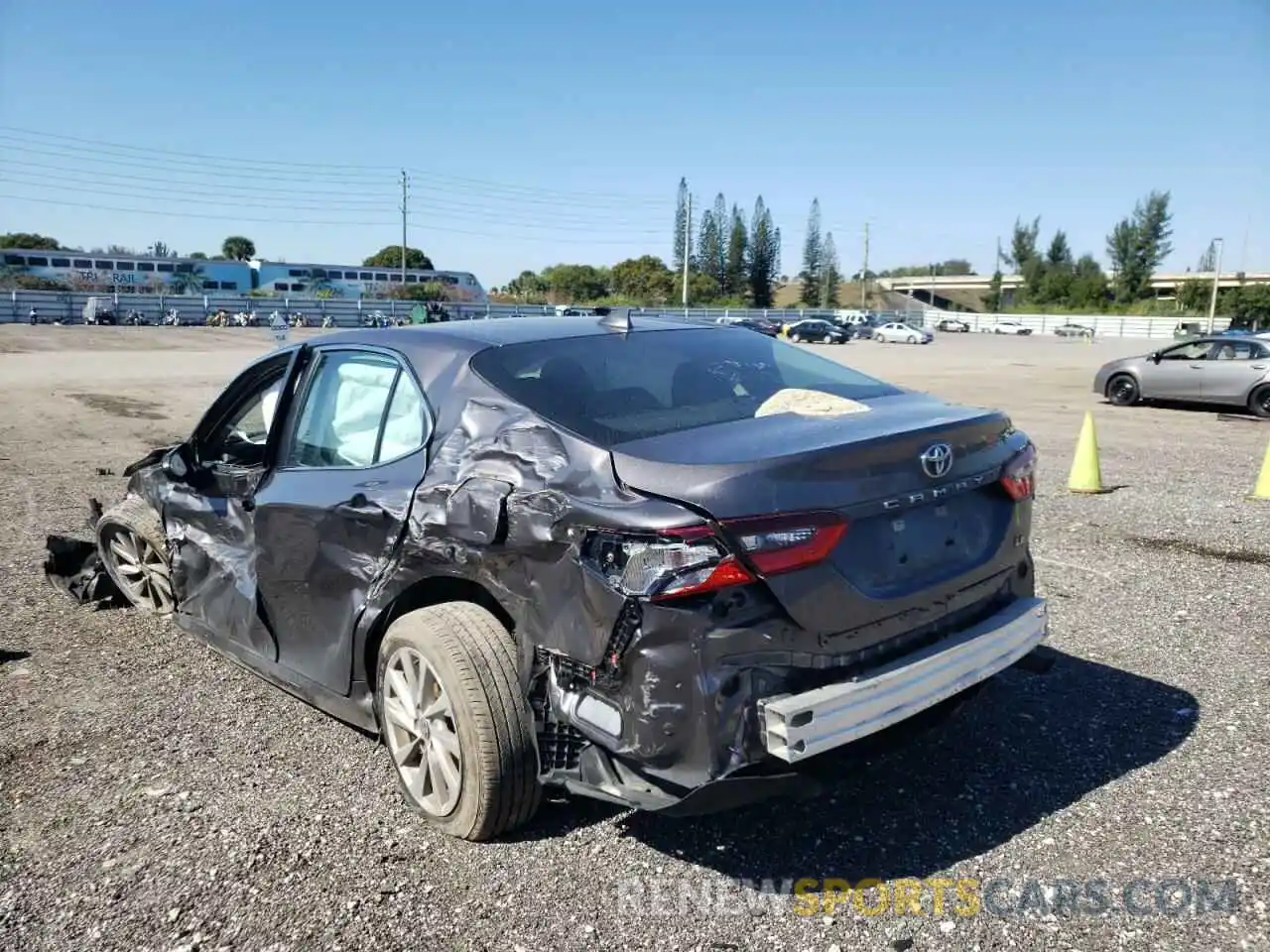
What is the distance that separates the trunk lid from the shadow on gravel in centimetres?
49

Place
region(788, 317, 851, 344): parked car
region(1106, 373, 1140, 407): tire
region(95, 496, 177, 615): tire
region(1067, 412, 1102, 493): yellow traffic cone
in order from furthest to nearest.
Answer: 1. region(788, 317, 851, 344): parked car
2. region(1106, 373, 1140, 407): tire
3. region(1067, 412, 1102, 493): yellow traffic cone
4. region(95, 496, 177, 615): tire

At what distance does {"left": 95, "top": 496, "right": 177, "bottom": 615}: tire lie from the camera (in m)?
5.14

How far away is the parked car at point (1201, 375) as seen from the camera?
1691cm

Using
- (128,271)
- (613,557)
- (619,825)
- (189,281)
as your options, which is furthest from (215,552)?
(128,271)

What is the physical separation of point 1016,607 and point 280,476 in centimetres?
280

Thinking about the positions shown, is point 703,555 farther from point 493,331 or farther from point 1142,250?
point 1142,250

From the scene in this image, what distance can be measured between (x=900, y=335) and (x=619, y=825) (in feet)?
204

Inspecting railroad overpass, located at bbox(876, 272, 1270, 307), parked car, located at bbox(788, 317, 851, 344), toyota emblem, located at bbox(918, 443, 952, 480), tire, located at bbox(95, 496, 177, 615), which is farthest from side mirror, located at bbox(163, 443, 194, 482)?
railroad overpass, located at bbox(876, 272, 1270, 307)

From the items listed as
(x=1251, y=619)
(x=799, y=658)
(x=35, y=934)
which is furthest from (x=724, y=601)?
(x=1251, y=619)

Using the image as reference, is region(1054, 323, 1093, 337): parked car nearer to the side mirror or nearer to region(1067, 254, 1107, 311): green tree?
region(1067, 254, 1107, 311): green tree

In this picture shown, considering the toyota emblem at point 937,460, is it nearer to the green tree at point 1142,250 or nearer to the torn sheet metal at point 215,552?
the torn sheet metal at point 215,552

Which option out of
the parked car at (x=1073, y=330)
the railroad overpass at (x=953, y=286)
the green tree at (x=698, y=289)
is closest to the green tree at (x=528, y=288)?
the green tree at (x=698, y=289)

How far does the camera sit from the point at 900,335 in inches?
2454

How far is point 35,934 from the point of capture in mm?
2721
